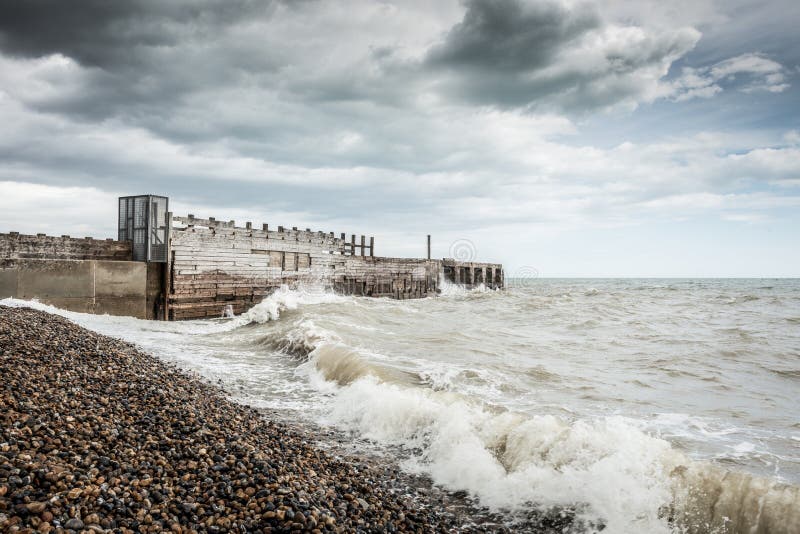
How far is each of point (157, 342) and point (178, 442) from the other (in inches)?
359

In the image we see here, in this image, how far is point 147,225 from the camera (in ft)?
59.7

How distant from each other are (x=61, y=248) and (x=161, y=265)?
131 inches

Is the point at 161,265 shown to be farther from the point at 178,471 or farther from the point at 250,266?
the point at 178,471

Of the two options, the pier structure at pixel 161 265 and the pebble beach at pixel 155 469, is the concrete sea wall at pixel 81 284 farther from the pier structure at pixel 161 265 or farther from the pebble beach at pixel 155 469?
the pebble beach at pixel 155 469

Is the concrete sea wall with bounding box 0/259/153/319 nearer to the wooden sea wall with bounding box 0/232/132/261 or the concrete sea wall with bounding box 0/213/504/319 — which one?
the concrete sea wall with bounding box 0/213/504/319

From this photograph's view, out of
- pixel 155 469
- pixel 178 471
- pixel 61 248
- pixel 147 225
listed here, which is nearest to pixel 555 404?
pixel 178 471

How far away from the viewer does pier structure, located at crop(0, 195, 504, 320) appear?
51.7 ft

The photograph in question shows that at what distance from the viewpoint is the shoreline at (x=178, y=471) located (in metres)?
3.19

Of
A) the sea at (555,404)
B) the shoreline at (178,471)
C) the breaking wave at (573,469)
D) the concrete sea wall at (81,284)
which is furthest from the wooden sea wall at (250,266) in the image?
the breaking wave at (573,469)

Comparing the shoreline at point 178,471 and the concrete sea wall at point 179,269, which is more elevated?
the concrete sea wall at point 179,269

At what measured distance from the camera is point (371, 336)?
14570mm

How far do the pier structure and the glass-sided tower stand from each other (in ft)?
0.13

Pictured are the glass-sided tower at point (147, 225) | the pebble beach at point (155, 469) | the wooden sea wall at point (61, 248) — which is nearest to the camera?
the pebble beach at point (155, 469)

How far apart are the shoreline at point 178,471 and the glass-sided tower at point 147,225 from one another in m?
12.4
